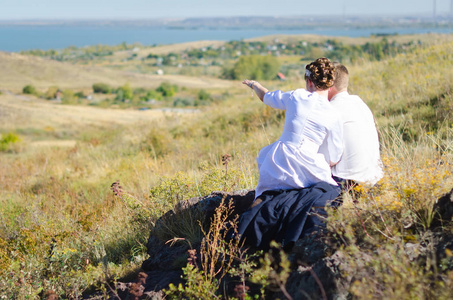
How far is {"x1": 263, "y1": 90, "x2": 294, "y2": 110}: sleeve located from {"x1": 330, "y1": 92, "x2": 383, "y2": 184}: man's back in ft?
1.71

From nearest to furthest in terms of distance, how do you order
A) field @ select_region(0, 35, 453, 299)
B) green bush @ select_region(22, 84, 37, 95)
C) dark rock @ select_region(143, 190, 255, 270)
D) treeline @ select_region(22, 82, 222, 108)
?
field @ select_region(0, 35, 453, 299), dark rock @ select_region(143, 190, 255, 270), treeline @ select_region(22, 82, 222, 108), green bush @ select_region(22, 84, 37, 95)

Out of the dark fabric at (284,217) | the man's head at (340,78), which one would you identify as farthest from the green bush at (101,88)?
A: the dark fabric at (284,217)

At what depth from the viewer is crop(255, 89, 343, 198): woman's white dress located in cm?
356

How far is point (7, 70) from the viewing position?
91.1 meters

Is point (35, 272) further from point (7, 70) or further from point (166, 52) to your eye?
point (166, 52)

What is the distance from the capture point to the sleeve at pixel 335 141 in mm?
3623

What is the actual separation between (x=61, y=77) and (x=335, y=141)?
10086 cm

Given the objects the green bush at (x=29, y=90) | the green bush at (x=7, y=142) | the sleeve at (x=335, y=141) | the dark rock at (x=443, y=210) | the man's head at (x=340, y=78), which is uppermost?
the man's head at (x=340, y=78)

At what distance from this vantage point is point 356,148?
12.6ft

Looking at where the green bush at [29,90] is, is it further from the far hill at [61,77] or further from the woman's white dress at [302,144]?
the woman's white dress at [302,144]

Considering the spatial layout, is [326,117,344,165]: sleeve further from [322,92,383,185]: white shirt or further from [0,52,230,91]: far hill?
[0,52,230,91]: far hill

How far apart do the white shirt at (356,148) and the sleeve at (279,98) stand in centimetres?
52

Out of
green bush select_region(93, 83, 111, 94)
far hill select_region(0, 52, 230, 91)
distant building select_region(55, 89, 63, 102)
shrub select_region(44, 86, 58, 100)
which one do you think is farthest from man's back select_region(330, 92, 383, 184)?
far hill select_region(0, 52, 230, 91)

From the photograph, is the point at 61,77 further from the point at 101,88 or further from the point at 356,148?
the point at 356,148
